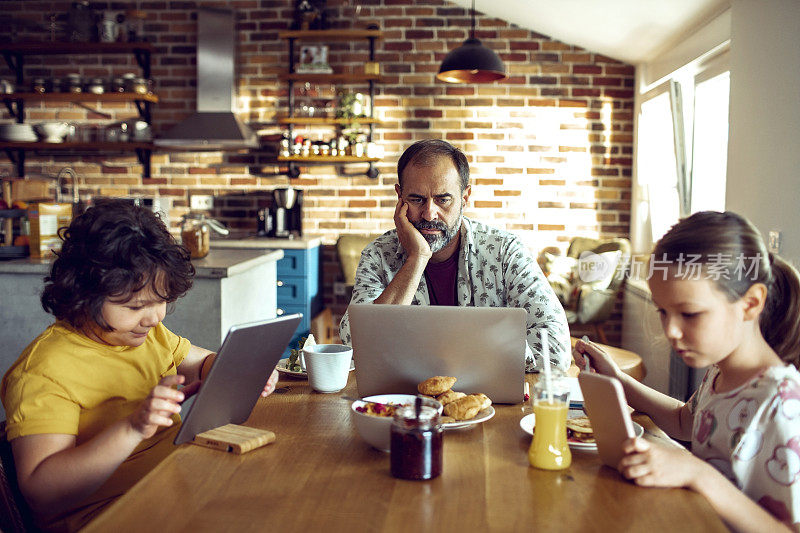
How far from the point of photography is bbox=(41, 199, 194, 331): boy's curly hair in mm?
1271

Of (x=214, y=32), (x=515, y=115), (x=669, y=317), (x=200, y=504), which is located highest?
(x=214, y=32)

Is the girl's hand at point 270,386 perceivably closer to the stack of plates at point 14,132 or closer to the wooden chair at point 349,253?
the wooden chair at point 349,253

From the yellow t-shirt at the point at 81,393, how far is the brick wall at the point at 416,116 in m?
3.50

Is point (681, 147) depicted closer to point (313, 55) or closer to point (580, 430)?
point (313, 55)

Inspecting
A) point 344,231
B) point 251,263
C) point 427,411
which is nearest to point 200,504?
point 427,411

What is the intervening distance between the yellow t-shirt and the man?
730 millimetres

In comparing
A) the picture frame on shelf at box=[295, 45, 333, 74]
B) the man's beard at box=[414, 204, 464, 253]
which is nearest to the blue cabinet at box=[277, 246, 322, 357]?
the picture frame on shelf at box=[295, 45, 333, 74]

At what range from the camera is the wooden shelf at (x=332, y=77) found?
4629 mm

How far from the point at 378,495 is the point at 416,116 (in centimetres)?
409

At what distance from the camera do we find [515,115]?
4.79 m

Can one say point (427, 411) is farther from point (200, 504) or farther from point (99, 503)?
point (99, 503)

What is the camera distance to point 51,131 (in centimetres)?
476

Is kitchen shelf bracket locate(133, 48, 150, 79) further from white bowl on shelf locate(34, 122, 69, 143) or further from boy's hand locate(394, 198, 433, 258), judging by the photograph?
boy's hand locate(394, 198, 433, 258)

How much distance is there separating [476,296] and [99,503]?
118cm
